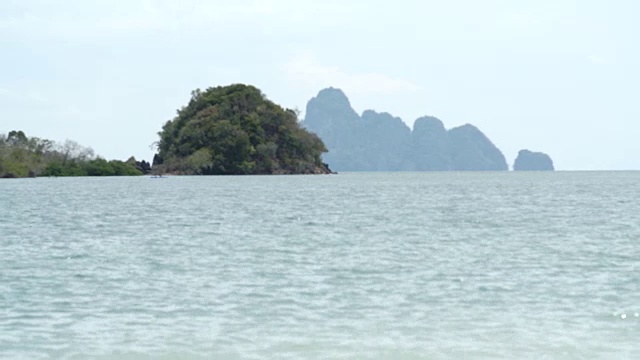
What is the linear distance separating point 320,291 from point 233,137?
523ft

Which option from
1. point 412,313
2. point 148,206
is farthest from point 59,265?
point 148,206

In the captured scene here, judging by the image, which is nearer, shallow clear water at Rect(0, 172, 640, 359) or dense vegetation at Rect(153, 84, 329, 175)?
shallow clear water at Rect(0, 172, 640, 359)

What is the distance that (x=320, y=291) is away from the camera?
82.4 ft

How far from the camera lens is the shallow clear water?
1839 centimetres

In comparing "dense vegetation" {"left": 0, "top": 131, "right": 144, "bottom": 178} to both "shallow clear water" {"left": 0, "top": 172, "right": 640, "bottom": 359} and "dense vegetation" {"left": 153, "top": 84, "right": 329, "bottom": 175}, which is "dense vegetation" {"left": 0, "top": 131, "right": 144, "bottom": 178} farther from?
"shallow clear water" {"left": 0, "top": 172, "right": 640, "bottom": 359}

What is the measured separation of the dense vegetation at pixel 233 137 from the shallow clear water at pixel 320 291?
134477 mm

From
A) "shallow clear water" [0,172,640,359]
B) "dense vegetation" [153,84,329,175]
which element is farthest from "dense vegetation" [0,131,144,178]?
"shallow clear water" [0,172,640,359]

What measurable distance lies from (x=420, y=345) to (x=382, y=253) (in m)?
17.0

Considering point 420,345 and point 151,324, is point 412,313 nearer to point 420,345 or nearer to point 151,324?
point 420,345

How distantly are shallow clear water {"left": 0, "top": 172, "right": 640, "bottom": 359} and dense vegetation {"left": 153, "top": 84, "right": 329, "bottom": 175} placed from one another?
134477 mm

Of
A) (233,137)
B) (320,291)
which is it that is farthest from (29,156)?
(320,291)

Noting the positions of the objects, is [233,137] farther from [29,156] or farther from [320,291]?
[320,291]

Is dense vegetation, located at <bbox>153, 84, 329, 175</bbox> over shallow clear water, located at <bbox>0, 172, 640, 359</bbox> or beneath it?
over

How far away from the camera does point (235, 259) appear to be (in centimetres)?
3331
